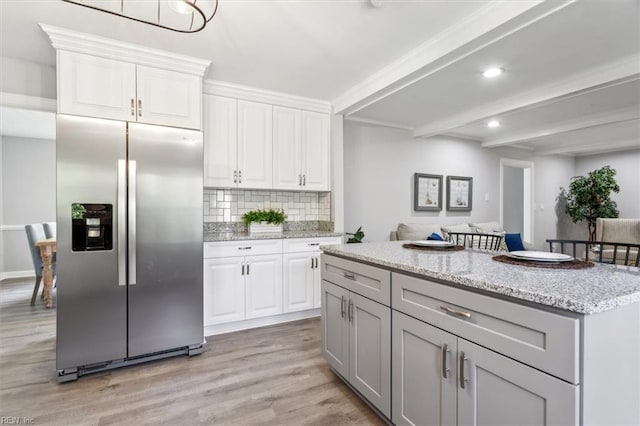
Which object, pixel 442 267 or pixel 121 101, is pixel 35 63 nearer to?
pixel 121 101

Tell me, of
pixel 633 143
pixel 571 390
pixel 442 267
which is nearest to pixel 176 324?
pixel 442 267

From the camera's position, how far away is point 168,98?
2576mm

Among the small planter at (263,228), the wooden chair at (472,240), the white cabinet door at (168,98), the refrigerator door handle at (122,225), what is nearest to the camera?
the refrigerator door handle at (122,225)

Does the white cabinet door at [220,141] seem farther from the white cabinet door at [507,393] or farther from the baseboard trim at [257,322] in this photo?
the white cabinet door at [507,393]

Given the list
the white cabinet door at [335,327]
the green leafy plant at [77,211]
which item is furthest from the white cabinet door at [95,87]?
the white cabinet door at [335,327]

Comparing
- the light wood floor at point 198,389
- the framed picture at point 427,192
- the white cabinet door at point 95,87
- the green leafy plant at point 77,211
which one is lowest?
the light wood floor at point 198,389

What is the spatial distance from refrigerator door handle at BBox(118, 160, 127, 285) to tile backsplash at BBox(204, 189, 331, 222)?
1152mm

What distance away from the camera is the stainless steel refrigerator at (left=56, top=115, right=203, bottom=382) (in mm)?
2174

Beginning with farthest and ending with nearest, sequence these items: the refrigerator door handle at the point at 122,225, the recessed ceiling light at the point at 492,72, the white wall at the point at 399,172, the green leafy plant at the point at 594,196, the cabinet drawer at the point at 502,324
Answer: the green leafy plant at the point at 594,196 → the white wall at the point at 399,172 → the recessed ceiling light at the point at 492,72 → the refrigerator door handle at the point at 122,225 → the cabinet drawer at the point at 502,324

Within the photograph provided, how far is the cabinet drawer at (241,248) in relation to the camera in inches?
114

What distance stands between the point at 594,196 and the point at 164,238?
784cm

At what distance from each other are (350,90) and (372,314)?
2548 millimetres

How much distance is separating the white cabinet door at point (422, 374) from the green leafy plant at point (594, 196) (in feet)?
23.3

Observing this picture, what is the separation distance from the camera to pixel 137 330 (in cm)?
235
